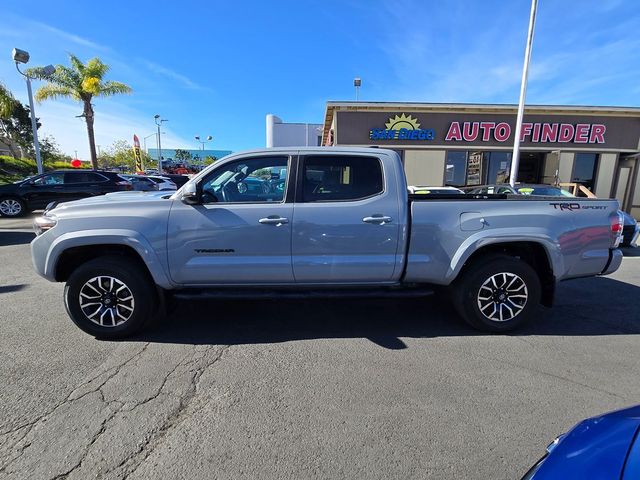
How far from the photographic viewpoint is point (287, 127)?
114 feet

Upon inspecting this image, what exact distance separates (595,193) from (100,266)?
1979 cm

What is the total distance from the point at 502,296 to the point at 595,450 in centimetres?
267

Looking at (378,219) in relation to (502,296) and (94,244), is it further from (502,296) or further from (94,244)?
(94,244)

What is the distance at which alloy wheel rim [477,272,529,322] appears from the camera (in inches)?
146

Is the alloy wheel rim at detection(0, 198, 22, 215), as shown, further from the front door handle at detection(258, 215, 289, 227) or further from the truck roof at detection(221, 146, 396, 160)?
the front door handle at detection(258, 215, 289, 227)

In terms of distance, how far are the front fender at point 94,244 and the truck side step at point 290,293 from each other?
0.37 m

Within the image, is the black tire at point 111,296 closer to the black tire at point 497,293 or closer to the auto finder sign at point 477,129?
the black tire at point 497,293

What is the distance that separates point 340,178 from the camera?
3691 millimetres

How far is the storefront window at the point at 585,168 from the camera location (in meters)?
15.9

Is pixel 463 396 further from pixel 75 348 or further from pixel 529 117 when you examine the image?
pixel 529 117

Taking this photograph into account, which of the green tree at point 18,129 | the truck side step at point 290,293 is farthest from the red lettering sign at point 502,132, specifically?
the green tree at point 18,129

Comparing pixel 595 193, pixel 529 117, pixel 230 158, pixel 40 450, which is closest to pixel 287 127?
pixel 529 117

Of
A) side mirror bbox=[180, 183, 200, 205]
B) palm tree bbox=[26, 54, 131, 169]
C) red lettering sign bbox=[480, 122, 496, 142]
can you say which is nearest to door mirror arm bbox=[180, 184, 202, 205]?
side mirror bbox=[180, 183, 200, 205]

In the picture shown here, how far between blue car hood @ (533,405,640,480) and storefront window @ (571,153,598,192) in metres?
18.3
